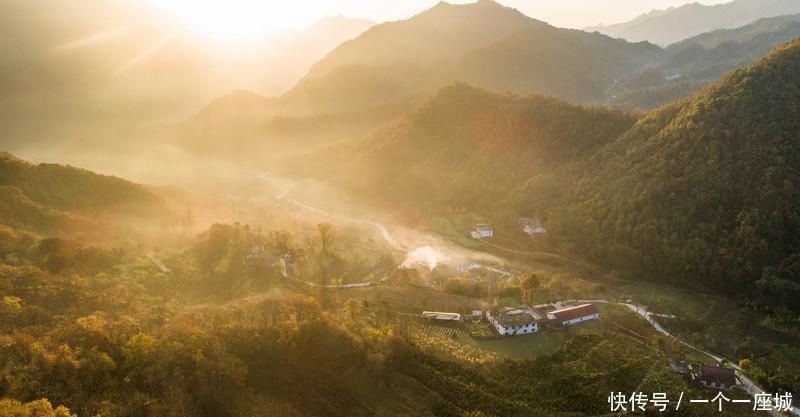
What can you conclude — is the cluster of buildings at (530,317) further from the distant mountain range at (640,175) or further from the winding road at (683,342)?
the distant mountain range at (640,175)

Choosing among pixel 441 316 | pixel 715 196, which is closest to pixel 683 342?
pixel 441 316

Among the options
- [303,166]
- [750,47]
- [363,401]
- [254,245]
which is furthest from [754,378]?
[750,47]

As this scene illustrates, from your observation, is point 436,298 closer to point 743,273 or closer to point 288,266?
point 288,266

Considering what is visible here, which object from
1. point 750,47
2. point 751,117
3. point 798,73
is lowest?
point 751,117

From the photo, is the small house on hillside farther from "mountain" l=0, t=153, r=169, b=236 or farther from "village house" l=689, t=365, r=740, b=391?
"mountain" l=0, t=153, r=169, b=236

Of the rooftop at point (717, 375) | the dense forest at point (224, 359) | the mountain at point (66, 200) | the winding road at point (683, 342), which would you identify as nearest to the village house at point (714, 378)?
the rooftop at point (717, 375)
